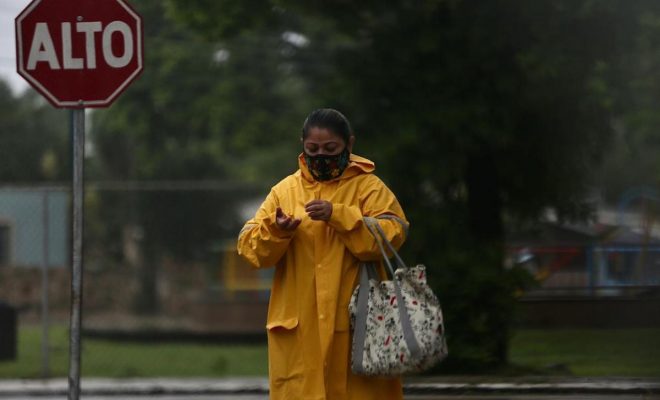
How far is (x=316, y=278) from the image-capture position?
6125 mm

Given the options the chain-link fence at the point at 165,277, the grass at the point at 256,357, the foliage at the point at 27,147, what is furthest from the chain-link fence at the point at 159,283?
the foliage at the point at 27,147

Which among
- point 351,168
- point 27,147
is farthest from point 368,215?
point 27,147

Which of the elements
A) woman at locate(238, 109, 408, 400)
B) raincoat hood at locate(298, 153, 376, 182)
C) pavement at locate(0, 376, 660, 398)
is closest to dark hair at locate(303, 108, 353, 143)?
woman at locate(238, 109, 408, 400)

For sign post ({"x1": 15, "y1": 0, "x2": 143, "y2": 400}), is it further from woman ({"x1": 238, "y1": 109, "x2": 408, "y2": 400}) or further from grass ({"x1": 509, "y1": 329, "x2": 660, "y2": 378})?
grass ({"x1": 509, "y1": 329, "x2": 660, "y2": 378})

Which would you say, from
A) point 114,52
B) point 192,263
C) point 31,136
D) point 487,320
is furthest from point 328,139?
point 31,136

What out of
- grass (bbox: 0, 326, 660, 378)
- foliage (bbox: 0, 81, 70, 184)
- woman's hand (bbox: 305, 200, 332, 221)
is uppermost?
foliage (bbox: 0, 81, 70, 184)

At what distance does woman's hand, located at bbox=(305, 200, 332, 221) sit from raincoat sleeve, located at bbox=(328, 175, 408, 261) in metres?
0.03

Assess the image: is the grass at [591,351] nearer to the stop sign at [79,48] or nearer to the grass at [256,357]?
the grass at [256,357]

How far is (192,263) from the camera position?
22.7 meters

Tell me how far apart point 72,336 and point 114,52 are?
1.38 meters

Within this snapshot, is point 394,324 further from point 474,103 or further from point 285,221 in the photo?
point 474,103

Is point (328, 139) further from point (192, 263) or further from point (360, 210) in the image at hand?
point (192, 263)

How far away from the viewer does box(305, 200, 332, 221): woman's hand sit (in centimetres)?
595

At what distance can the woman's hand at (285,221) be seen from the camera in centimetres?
597
